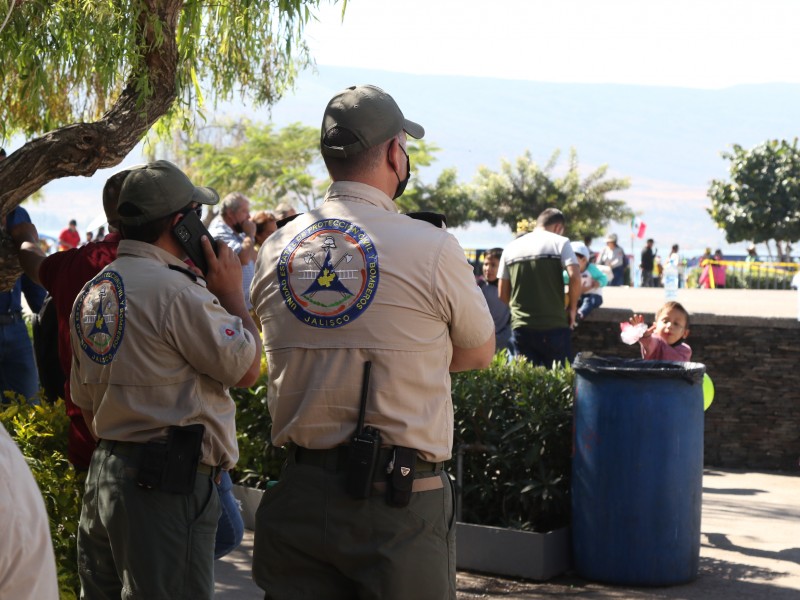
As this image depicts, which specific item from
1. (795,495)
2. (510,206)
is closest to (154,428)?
(795,495)

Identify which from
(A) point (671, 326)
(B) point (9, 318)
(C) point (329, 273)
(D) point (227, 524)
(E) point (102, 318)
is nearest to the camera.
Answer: (C) point (329, 273)

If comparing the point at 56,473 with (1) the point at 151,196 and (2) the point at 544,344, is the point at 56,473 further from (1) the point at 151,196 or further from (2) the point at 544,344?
(2) the point at 544,344

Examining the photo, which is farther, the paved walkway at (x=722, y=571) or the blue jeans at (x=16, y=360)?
the blue jeans at (x=16, y=360)

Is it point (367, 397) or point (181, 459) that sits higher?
point (367, 397)

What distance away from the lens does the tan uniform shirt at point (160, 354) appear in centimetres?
327

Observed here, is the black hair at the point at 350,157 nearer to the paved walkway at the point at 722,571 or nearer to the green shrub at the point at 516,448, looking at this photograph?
the paved walkway at the point at 722,571

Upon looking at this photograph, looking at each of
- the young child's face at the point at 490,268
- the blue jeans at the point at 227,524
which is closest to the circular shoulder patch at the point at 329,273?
the blue jeans at the point at 227,524

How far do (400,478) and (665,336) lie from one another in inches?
218

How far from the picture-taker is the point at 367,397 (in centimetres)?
281

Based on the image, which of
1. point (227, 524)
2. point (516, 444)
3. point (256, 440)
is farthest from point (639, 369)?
point (227, 524)

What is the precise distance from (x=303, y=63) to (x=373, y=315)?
4335 mm

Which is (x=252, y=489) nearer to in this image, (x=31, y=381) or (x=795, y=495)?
(x=31, y=381)

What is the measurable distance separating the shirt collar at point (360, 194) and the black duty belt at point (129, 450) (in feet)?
3.10

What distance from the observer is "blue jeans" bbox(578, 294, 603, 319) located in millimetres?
10578
